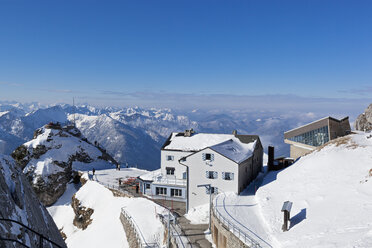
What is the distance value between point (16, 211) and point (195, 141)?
4509 centimetres

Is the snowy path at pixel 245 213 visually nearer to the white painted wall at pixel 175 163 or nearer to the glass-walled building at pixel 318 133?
the white painted wall at pixel 175 163

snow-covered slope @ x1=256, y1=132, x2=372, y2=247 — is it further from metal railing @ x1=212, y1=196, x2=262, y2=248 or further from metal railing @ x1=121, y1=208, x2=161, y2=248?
metal railing @ x1=121, y1=208, x2=161, y2=248

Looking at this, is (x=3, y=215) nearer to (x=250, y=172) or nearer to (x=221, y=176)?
(x=221, y=176)

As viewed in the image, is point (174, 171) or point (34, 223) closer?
point (34, 223)

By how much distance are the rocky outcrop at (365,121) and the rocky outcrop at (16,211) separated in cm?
6701

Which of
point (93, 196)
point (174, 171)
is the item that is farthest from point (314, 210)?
point (93, 196)

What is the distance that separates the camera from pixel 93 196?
2261 inches

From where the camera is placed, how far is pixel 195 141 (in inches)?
2154

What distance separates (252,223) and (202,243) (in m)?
6.35

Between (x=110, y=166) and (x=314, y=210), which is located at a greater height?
(x=314, y=210)

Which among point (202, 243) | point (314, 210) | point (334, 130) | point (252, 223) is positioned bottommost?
point (202, 243)

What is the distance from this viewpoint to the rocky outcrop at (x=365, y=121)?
6011 cm

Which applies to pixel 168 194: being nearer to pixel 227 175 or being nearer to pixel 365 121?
pixel 227 175

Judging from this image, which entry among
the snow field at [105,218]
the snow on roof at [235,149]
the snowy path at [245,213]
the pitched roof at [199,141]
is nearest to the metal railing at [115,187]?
the snow field at [105,218]
